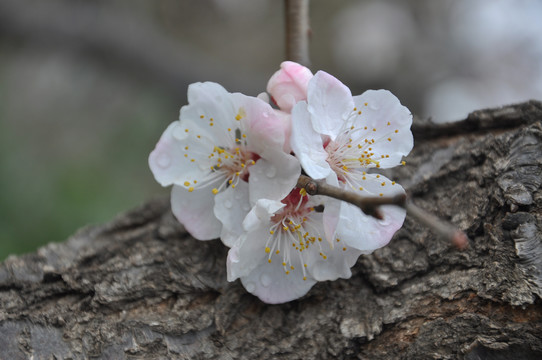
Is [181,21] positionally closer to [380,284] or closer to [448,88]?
[448,88]

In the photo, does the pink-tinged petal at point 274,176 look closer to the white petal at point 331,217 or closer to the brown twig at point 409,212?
the white petal at point 331,217

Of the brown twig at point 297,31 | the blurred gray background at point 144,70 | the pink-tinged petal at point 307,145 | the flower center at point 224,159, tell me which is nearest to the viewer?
the pink-tinged petal at point 307,145

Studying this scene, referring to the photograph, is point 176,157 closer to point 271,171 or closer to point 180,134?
point 180,134

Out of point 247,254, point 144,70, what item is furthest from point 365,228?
point 144,70

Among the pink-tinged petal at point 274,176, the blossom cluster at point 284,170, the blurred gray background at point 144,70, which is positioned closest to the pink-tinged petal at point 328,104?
the blossom cluster at point 284,170

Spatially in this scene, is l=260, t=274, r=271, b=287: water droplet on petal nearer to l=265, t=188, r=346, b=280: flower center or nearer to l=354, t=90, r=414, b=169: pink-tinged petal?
l=265, t=188, r=346, b=280: flower center

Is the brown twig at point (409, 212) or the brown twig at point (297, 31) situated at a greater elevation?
the brown twig at point (297, 31)

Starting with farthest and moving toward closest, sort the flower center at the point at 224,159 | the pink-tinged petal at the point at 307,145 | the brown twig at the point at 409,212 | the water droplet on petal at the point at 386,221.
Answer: the flower center at the point at 224,159 → the water droplet on petal at the point at 386,221 → the pink-tinged petal at the point at 307,145 → the brown twig at the point at 409,212
